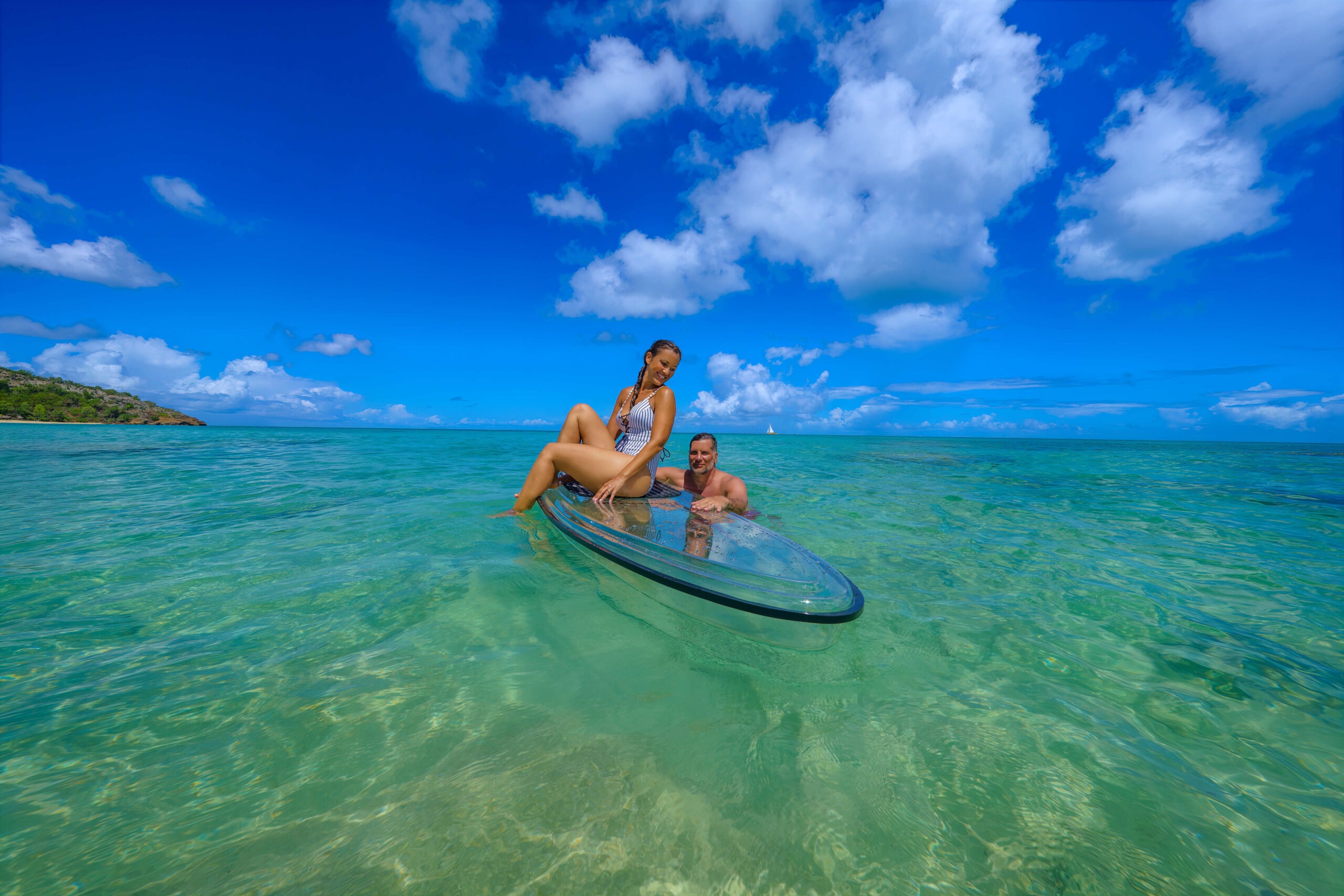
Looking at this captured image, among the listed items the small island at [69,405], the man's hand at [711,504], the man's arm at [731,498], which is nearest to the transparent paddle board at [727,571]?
the man's hand at [711,504]

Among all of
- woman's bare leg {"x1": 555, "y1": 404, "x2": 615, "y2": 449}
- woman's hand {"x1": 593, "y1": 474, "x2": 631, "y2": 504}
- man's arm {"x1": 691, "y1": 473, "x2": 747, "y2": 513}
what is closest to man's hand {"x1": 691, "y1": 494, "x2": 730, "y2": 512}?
man's arm {"x1": 691, "y1": 473, "x2": 747, "y2": 513}

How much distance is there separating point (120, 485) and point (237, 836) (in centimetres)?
1131

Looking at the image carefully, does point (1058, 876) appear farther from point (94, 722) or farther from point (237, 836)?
point (94, 722)

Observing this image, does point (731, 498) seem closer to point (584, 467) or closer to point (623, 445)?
point (623, 445)

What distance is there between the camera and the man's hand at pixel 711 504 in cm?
495

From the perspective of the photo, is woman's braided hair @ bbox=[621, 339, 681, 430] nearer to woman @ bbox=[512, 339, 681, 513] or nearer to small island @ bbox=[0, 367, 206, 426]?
woman @ bbox=[512, 339, 681, 513]

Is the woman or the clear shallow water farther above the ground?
the woman

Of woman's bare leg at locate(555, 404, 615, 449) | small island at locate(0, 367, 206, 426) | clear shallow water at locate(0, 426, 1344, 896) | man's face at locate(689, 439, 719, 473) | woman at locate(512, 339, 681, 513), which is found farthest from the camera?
small island at locate(0, 367, 206, 426)

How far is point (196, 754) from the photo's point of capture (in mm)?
2078

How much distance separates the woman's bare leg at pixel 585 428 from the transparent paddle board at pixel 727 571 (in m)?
0.99

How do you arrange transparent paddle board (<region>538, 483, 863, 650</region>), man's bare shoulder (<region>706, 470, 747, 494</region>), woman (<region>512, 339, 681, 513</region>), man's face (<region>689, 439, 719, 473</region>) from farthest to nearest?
1. man's bare shoulder (<region>706, 470, 747, 494</region>)
2. man's face (<region>689, 439, 719, 473</region>)
3. woman (<region>512, 339, 681, 513</region>)
4. transparent paddle board (<region>538, 483, 863, 650</region>)

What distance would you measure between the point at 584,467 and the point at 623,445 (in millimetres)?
574

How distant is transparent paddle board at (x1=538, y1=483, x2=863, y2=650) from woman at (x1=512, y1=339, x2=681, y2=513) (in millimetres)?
487

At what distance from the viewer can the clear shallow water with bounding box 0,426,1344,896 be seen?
165 centimetres
